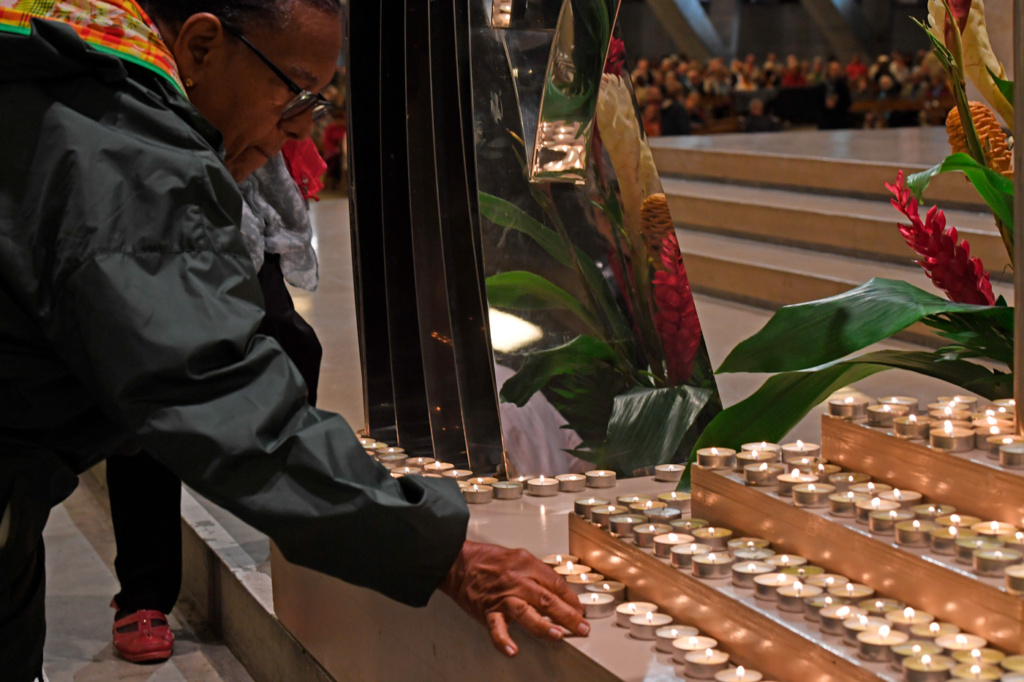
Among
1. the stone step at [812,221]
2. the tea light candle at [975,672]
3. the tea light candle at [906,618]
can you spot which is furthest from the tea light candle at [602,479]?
the stone step at [812,221]

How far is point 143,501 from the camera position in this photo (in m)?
2.18

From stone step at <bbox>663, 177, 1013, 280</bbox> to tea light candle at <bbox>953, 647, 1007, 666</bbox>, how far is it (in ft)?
9.65

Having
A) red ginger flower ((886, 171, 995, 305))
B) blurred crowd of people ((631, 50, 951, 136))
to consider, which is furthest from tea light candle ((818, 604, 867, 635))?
blurred crowd of people ((631, 50, 951, 136))

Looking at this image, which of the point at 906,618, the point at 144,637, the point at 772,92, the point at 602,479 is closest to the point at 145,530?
the point at 144,637

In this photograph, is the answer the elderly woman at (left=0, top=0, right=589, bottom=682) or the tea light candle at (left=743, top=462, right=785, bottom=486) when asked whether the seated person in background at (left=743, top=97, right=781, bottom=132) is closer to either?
the tea light candle at (left=743, top=462, right=785, bottom=486)

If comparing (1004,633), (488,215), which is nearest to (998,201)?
(1004,633)

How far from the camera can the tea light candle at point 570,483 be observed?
64.6 inches

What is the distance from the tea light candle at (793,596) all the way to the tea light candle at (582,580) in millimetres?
245

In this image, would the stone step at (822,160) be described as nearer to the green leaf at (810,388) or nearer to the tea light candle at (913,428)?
the green leaf at (810,388)

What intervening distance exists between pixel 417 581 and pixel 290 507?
0.16 meters

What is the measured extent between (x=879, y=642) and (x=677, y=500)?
18.9 inches

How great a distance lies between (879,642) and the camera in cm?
91

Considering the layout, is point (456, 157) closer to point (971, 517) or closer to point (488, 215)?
point (488, 215)

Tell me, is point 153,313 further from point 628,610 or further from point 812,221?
point 812,221
